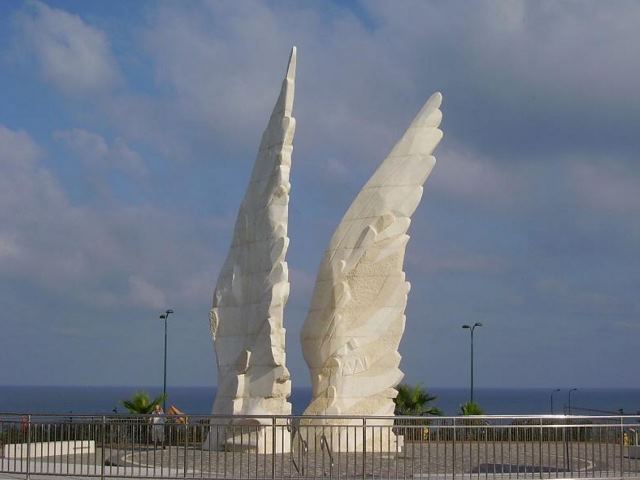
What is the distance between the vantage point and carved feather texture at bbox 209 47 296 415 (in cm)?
2047

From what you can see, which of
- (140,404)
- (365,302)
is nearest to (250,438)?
(365,302)

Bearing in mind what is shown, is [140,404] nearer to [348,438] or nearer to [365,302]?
[365,302]

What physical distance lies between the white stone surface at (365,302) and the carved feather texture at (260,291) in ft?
4.32

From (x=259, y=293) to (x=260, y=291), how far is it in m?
0.05

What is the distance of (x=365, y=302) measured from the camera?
2198 cm

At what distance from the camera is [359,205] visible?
73.6 ft

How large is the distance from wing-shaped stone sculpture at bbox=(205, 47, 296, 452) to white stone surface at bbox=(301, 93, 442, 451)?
1.32 m

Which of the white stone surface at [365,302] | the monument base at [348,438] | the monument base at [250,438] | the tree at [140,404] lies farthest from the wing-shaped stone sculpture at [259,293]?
the tree at [140,404]

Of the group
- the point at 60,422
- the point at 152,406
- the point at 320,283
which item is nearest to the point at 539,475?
the point at 60,422

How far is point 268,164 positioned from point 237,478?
9366 millimetres

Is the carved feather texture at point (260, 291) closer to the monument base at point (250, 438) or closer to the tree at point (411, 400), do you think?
the monument base at point (250, 438)

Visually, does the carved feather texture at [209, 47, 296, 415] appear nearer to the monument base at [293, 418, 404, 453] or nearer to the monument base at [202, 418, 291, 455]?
the monument base at [202, 418, 291, 455]

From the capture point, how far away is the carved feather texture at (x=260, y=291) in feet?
67.2

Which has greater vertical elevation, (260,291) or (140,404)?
(260,291)
